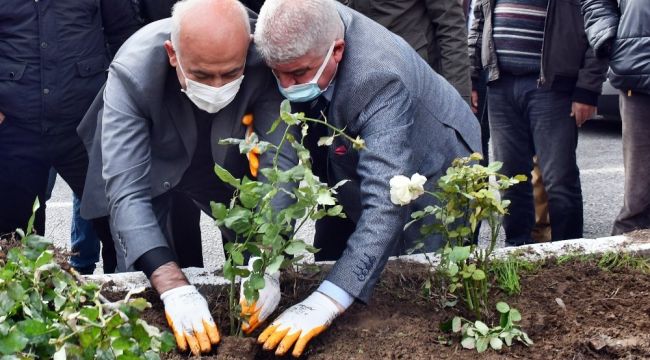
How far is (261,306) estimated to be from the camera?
2.62 m

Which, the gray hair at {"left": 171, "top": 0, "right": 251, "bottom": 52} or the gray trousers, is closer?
the gray hair at {"left": 171, "top": 0, "right": 251, "bottom": 52}

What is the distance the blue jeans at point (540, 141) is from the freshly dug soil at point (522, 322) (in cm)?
119

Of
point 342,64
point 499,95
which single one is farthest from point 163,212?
point 499,95

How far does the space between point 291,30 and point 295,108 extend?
33 cm

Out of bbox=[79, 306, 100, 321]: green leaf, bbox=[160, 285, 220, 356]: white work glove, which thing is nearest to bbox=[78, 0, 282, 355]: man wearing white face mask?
bbox=[160, 285, 220, 356]: white work glove

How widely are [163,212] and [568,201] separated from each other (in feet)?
Answer: 6.24

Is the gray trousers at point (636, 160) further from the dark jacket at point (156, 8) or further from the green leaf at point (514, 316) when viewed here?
the dark jacket at point (156, 8)

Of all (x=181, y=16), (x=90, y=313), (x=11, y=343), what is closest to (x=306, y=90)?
(x=181, y=16)

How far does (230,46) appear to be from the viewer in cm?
269

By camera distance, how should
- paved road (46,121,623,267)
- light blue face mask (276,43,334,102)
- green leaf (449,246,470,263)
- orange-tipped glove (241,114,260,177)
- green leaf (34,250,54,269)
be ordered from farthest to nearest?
paved road (46,121,623,267), orange-tipped glove (241,114,260,177), light blue face mask (276,43,334,102), green leaf (449,246,470,263), green leaf (34,250,54,269)

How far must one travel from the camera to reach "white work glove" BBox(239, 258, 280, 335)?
100 inches

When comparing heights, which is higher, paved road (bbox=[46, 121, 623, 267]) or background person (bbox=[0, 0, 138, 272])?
background person (bbox=[0, 0, 138, 272])

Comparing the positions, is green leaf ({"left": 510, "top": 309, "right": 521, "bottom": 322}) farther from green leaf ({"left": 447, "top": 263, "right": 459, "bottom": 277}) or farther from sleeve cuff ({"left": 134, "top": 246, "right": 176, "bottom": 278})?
sleeve cuff ({"left": 134, "top": 246, "right": 176, "bottom": 278})

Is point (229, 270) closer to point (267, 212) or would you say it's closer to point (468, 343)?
point (267, 212)
